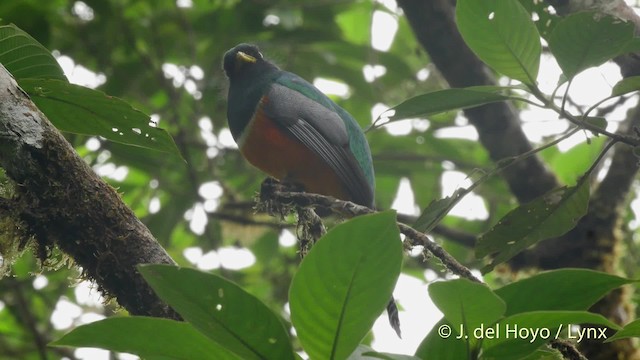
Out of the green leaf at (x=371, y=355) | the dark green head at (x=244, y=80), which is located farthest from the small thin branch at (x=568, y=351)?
the dark green head at (x=244, y=80)

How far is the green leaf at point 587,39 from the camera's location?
244 centimetres

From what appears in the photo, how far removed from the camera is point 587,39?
246cm

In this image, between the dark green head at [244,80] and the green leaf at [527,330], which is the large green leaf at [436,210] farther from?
the dark green head at [244,80]

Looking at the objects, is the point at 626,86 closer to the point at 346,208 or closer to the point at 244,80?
the point at 346,208

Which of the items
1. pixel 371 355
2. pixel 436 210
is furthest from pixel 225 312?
pixel 436 210

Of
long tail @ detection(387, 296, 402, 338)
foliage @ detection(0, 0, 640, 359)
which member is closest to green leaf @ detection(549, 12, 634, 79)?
foliage @ detection(0, 0, 640, 359)

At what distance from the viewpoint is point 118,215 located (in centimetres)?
218

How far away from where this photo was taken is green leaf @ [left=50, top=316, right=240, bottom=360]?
5.32 ft

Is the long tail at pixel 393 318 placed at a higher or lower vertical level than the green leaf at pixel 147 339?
higher

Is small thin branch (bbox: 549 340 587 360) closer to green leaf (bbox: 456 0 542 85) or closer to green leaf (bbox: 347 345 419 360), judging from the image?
green leaf (bbox: 347 345 419 360)

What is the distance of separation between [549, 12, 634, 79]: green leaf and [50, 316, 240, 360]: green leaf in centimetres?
142

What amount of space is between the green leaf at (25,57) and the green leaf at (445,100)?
1.14m

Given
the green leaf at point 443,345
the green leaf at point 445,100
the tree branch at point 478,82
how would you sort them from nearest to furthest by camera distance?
the green leaf at point 443,345 → the green leaf at point 445,100 → the tree branch at point 478,82

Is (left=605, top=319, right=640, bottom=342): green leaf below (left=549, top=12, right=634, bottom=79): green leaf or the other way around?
below
